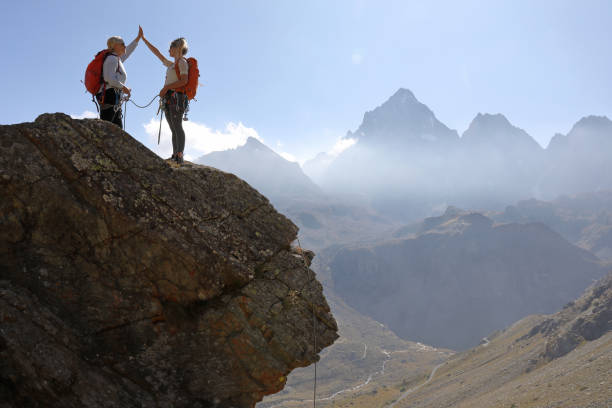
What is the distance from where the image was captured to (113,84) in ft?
38.3

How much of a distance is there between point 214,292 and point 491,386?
366 ft

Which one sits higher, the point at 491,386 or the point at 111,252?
the point at 111,252

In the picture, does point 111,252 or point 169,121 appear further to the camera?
point 169,121

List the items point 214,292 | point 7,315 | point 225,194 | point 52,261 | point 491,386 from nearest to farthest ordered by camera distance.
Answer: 1. point 7,315
2. point 52,261
3. point 214,292
4. point 225,194
5. point 491,386

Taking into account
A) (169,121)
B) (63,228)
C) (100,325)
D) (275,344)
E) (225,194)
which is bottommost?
(275,344)

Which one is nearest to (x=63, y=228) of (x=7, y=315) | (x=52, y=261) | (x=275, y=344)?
(x=52, y=261)

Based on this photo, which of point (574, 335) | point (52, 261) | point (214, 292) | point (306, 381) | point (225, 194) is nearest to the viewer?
point (52, 261)

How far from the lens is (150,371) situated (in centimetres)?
995

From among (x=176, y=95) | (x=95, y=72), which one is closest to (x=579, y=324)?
(x=176, y=95)

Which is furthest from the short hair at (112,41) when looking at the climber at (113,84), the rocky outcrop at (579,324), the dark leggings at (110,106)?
the rocky outcrop at (579,324)

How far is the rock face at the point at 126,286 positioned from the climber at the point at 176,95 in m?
1.51

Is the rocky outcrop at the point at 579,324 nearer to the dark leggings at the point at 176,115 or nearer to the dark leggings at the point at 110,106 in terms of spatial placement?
the dark leggings at the point at 176,115

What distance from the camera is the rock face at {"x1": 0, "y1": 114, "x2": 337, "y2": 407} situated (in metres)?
8.80

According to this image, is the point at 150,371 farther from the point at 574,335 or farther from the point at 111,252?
the point at 574,335
